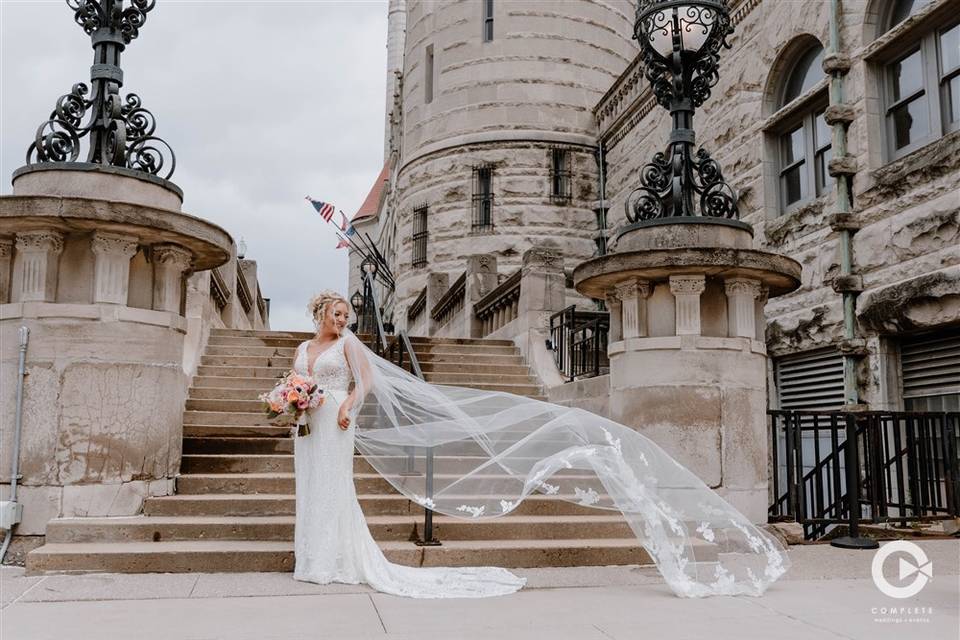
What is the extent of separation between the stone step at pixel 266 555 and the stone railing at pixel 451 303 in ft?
35.6

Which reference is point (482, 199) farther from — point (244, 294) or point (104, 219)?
point (104, 219)

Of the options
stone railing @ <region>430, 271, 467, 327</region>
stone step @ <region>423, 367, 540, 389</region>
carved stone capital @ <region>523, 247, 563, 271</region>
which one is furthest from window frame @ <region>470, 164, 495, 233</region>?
stone step @ <region>423, 367, 540, 389</region>

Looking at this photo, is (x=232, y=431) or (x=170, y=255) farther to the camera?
(x=232, y=431)

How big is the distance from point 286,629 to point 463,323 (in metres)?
12.9

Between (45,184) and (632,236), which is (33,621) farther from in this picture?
(632,236)

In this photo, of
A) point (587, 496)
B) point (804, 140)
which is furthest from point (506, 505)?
point (804, 140)

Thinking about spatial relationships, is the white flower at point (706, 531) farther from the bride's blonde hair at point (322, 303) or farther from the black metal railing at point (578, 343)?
the black metal railing at point (578, 343)

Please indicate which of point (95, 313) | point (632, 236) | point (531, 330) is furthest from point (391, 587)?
point (531, 330)

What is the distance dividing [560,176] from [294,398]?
1865 cm

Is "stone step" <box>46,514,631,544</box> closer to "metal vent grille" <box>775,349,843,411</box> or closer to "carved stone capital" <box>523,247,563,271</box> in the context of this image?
"metal vent grille" <box>775,349,843,411</box>

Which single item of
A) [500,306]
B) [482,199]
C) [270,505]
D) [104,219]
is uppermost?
[482,199]

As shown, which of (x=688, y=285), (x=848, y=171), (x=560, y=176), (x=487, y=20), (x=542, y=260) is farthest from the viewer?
(x=487, y=20)

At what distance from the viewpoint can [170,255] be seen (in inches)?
293

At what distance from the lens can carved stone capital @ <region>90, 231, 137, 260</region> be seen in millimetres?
7012
